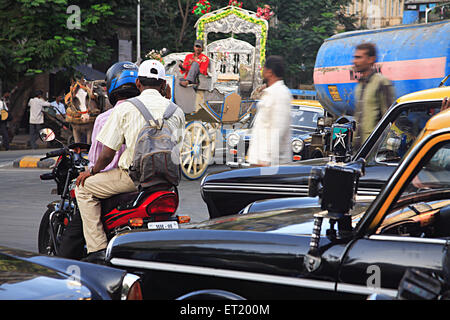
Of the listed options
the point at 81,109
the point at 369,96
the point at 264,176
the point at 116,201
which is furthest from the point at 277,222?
the point at 81,109

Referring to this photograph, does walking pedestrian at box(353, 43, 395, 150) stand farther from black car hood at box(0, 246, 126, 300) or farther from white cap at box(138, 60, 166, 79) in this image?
black car hood at box(0, 246, 126, 300)

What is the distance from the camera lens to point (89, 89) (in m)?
14.4

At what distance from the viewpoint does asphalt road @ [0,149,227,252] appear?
7793 millimetres

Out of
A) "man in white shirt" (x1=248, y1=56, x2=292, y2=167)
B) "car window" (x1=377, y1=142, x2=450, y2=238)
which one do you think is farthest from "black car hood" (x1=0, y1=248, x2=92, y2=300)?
"man in white shirt" (x1=248, y1=56, x2=292, y2=167)

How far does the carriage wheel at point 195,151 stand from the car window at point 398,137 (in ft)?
23.4

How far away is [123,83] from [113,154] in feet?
2.48

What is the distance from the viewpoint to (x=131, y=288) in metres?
2.91

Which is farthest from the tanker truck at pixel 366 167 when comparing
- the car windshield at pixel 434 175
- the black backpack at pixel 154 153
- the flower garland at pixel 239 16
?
the flower garland at pixel 239 16

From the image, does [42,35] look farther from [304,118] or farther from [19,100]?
[304,118]

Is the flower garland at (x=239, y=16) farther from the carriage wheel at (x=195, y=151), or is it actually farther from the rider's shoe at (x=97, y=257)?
the rider's shoe at (x=97, y=257)

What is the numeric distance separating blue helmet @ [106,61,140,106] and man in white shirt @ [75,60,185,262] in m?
0.31
